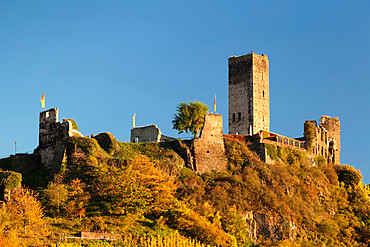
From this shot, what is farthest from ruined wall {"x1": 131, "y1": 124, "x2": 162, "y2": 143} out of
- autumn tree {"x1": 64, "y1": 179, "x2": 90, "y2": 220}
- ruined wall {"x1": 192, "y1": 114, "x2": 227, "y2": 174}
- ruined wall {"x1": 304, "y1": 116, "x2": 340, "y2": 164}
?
ruined wall {"x1": 304, "y1": 116, "x2": 340, "y2": 164}

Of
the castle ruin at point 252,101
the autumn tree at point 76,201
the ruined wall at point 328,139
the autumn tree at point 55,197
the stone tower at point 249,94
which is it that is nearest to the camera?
the autumn tree at point 76,201

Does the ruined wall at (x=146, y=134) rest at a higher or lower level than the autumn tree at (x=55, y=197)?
higher

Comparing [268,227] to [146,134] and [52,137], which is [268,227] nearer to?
[146,134]

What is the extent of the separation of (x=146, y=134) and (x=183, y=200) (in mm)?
11730

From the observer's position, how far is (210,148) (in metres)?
49.7

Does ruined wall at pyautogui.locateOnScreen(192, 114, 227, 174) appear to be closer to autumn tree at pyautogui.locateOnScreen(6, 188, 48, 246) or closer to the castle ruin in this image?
the castle ruin

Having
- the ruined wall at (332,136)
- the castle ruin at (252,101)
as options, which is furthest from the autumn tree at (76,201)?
A: the ruined wall at (332,136)

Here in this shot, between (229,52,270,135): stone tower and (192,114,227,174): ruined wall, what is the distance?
10.2 metres

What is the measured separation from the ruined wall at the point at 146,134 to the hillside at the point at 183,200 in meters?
3.65

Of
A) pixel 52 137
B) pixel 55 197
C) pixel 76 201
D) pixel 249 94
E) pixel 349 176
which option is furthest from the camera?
pixel 249 94

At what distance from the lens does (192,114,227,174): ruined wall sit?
161ft

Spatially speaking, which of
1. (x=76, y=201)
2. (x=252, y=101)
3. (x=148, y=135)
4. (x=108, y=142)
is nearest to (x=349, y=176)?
(x=252, y=101)

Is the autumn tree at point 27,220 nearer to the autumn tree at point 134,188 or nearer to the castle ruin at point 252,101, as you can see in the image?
the autumn tree at point 134,188

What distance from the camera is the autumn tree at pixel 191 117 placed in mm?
53219
